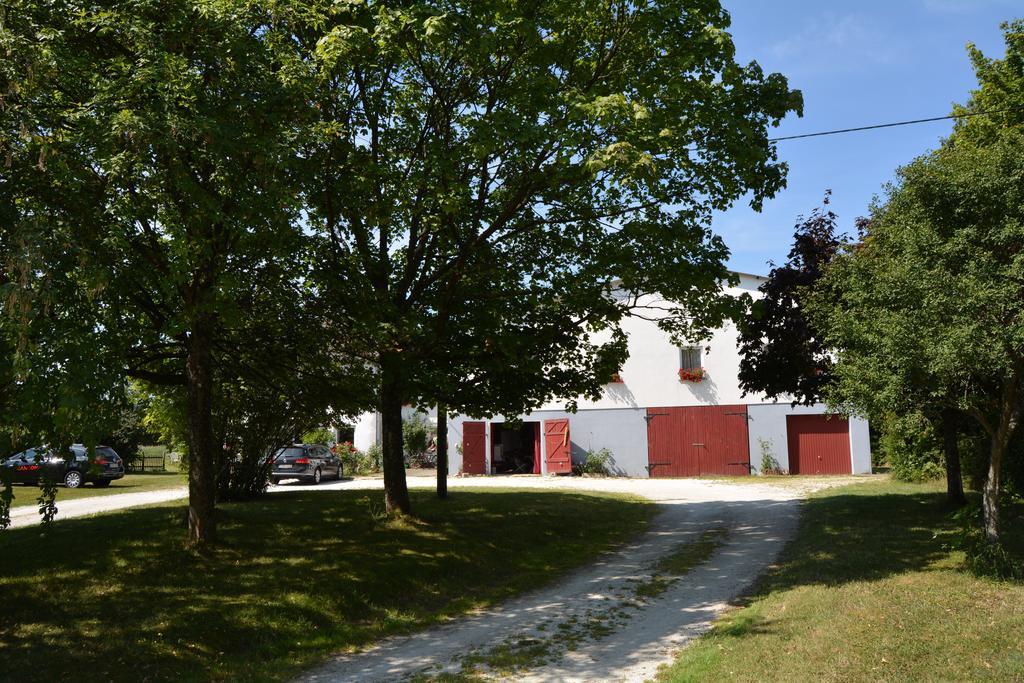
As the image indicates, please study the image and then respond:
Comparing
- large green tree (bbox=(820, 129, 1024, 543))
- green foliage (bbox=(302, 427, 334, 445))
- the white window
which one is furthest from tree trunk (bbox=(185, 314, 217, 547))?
the white window

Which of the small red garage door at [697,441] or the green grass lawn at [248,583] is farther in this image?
the small red garage door at [697,441]

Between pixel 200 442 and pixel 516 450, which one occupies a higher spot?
pixel 200 442

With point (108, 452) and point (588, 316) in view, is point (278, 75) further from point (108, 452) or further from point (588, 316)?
point (108, 452)

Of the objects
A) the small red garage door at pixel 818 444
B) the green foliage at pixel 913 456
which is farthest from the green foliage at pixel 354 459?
the green foliage at pixel 913 456

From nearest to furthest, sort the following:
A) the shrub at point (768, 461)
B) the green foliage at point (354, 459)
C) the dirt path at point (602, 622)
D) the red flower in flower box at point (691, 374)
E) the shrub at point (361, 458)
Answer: the dirt path at point (602, 622), the shrub at point (768, 461), the red flower in flower box at point (691, 374), the green foliage at point (354, 459), the shrub at point (361, 458)

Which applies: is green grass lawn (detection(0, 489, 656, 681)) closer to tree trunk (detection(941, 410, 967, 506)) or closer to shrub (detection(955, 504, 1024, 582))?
shrub (detection(955, 504, 1024, 582))

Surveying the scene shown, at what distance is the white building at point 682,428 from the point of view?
1079 inches

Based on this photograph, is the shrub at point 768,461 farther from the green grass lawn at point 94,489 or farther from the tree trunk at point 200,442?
the tree trunk at point 200,442

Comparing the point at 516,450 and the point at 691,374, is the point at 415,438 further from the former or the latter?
the point at 691,374

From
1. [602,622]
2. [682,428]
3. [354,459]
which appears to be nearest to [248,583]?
[602,622]

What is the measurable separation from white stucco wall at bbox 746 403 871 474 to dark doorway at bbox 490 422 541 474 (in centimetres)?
883

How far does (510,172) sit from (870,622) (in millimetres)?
7771

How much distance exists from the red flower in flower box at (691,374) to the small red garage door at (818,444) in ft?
11.8

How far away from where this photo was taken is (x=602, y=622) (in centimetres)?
805
